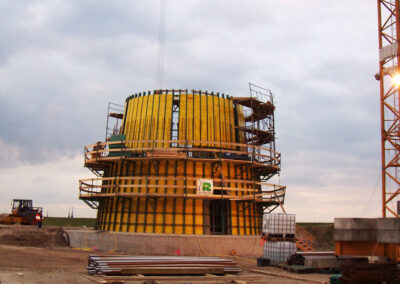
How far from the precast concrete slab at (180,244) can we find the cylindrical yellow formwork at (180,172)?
6.35 feet

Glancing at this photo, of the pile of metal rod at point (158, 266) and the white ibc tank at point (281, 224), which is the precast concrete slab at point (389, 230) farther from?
the pile of metal rod at point (158, 266)

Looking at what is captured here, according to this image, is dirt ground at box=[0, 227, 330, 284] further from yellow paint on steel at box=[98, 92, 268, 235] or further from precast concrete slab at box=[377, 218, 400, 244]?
yellow paint on steel at box=[98, 92, 268, 235]

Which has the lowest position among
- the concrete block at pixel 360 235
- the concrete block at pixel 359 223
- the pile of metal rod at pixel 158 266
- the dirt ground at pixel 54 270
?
the dirt ground at pixel 54 270

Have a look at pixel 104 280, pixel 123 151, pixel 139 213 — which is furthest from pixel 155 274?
pixel 123 151

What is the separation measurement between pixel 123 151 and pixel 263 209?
12.3m

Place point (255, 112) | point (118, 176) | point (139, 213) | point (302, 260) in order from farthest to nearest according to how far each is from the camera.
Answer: point (255, 112) → point (118, 176) → point (139, 213) → point (302, 260)

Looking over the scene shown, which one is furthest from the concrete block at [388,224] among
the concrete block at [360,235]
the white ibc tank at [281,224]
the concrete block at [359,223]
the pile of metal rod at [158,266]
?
the pile of metal rod at [158,266]

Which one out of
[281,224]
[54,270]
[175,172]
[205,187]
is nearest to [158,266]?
[54,270]

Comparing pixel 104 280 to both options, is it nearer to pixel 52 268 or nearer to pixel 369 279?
pixel 52 268

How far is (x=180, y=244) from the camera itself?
2806 cm

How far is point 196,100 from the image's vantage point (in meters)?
34.2

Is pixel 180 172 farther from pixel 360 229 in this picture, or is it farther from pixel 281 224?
pixel 360 229

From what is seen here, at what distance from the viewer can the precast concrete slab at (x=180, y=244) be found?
28.0m

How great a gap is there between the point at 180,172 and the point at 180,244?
576 centimetres
